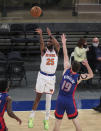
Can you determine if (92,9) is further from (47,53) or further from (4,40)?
(47,53)

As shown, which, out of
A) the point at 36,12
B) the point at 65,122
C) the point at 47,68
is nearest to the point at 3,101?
the point at 47,68

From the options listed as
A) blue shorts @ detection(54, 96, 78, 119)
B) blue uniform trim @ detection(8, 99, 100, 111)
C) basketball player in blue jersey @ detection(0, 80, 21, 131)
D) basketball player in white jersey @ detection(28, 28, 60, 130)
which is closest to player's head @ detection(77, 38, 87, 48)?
blue uniform trim @ detection(8, 99, 100, 111)

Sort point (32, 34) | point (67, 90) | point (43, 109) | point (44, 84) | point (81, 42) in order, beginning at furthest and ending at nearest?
1. point (32, 34)
2. point (81, 42)
3. point (43, 109)
4. point (44, 84)
5. point (67, 90)

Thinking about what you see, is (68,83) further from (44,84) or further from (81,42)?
(81,42)

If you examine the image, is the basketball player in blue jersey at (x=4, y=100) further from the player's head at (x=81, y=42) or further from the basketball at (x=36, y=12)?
the basketball at (x=36, y=12)

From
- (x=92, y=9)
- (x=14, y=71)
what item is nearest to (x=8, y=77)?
(x=14, y=71)

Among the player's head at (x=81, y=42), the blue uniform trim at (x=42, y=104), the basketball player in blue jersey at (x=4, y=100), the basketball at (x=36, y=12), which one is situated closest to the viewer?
the basketball player in blue jersey at (x=4, y=100)

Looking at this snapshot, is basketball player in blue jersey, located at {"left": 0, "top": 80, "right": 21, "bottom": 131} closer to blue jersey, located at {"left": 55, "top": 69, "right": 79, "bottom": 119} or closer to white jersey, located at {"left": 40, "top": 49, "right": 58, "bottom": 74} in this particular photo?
blue jersey, located at {"left": 55, "top": 69, "right": 79, "bottom": 119}

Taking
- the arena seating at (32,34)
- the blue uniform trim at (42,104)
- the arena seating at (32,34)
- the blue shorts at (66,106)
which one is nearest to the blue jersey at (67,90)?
the blue shorts at (66,106)

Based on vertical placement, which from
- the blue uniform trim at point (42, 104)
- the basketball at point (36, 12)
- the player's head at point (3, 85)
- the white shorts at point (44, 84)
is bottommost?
the blue uniform trim at point (42, 104)

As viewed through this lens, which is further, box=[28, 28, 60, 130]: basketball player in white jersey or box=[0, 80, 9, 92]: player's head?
box=[28, 28, 60, 130]: basketball player in white jersey

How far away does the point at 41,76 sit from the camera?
25.1 feet

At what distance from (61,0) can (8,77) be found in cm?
723

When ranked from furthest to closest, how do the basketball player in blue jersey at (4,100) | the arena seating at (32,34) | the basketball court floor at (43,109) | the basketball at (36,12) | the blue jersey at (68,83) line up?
the arena seating at (32,34)
the basketball at (36,12)
the basketball court floor at (43,109)
the blue jersey at (68,83)
the basketball player in blue jersey at (4,100)
